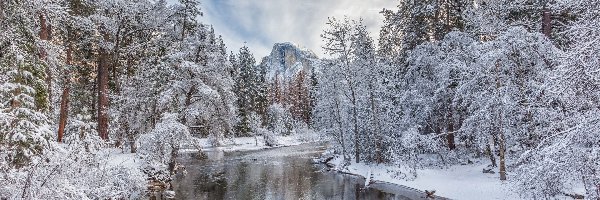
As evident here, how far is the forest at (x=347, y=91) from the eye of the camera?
817cm

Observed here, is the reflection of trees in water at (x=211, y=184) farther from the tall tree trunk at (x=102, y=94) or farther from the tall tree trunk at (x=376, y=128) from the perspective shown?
the tall tree trunk at (x=376, y=128)

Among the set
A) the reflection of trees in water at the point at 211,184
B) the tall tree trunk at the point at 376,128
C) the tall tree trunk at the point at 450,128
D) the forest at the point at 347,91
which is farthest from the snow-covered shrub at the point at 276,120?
the tall tree trunk at the point at 450,128

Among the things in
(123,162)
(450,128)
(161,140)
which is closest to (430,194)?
(450,128)

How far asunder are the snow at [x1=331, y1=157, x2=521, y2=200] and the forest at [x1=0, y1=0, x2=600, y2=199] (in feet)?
2.18

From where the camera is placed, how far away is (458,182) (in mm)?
19797

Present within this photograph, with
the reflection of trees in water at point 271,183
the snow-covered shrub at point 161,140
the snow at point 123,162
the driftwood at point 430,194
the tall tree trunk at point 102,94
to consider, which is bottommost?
the driftwood at point 430,194

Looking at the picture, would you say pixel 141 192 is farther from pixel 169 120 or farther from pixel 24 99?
pixel 24 99

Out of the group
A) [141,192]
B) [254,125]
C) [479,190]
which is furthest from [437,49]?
[254,125]

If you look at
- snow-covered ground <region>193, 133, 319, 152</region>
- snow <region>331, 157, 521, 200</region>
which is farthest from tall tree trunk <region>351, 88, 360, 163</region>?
snow-covered ground <region>193, 133, 319, 152</region>

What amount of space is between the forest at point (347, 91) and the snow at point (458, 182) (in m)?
0.66

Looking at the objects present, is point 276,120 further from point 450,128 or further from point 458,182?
point 458,182

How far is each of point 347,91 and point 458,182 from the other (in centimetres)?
1276

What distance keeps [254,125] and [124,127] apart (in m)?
35.8

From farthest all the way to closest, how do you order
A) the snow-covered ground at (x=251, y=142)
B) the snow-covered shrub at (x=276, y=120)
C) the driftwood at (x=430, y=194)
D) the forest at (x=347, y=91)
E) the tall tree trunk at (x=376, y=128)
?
the snow-covered shrub at (x=276, y=120) < the snow-covered ground at (x=251, y=142) < the tall tree trunk at (x=376, y=128) < the driftwood at (x=430, y=194) < the forest at (x=347, y=91)
